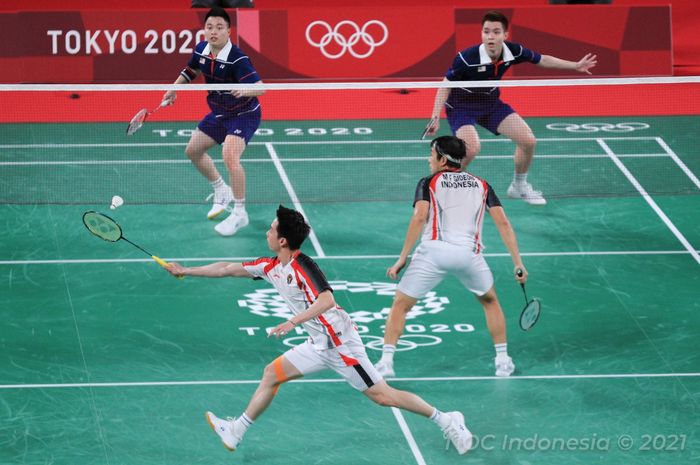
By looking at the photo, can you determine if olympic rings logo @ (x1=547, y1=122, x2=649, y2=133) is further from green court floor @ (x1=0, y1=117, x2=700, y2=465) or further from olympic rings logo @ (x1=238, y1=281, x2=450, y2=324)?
olympic rings logo @ (x1=238, y1=281, x2=450, y2=324)

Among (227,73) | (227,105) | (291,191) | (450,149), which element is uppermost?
(450,149)

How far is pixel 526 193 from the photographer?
14.4m

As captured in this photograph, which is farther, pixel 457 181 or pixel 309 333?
pixel 457 181

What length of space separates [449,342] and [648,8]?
33.4 ft

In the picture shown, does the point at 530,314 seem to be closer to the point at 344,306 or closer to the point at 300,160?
the point at 344,306

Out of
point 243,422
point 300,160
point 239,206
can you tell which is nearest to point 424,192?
point 243,422

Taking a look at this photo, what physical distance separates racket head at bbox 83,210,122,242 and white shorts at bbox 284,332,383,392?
4.71 ft

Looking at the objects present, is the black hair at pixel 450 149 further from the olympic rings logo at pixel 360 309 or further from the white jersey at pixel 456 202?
the olympic rings logo at pixel 360 309

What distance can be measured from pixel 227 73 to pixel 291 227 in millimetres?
5347

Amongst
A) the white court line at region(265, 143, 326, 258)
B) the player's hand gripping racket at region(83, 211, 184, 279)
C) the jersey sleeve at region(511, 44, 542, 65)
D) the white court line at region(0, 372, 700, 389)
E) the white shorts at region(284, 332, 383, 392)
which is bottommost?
the white court line at region(265, 143, 326, 258)

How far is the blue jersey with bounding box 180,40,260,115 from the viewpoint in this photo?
13.2 meters

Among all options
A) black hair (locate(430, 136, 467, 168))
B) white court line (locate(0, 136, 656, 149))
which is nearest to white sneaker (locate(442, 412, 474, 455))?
black hair (locate(430, 136, 467, 168))

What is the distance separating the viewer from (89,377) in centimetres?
1004

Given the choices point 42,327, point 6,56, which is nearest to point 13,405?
point 42,327
